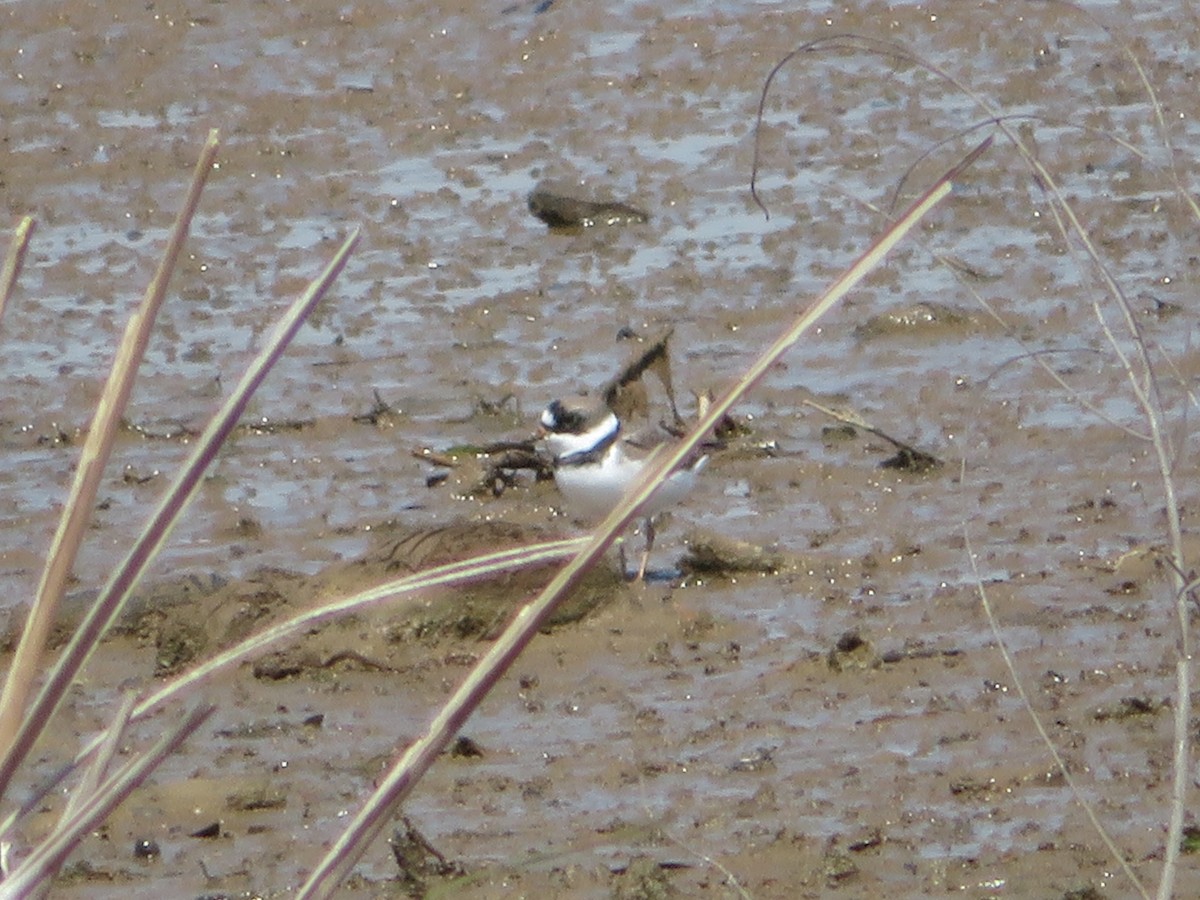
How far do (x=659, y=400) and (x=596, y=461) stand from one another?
1450 millimetres

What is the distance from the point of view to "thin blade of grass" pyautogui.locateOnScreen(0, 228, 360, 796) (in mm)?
1729

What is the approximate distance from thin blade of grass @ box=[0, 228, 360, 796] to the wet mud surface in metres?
0.48

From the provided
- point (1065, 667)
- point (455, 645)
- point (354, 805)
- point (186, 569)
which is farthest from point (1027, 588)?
point (186, 569)

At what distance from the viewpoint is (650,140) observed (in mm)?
11344

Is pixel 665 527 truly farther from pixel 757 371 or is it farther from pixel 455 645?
pixel 757 371

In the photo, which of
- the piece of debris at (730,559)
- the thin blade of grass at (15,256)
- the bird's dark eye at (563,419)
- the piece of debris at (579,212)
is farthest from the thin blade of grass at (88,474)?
the piece of debris at (579,212)

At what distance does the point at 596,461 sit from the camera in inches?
277

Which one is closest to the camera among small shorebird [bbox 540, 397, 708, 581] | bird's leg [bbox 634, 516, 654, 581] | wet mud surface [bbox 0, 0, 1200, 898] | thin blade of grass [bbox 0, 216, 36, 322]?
thin blade of grass [bbox 0, 216, 36, 322]

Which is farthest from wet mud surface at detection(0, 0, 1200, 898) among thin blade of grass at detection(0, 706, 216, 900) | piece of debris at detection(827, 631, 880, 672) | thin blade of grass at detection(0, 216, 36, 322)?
thin blade of grass at detection(0, 216, 36, 322)

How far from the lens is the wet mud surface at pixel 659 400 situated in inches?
199

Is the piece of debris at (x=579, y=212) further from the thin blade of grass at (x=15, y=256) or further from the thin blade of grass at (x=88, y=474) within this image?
the thin blade of grass at (x=88, y=474)

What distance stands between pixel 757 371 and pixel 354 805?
3689 mm

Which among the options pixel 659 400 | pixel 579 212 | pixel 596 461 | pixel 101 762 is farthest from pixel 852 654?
pixel 579 212

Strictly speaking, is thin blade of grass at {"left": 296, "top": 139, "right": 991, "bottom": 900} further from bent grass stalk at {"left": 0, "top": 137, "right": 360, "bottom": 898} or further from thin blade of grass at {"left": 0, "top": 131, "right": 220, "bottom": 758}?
thin blade of grass at {"left": 0, "top": 131, "right": 220, "bottom": 758}
